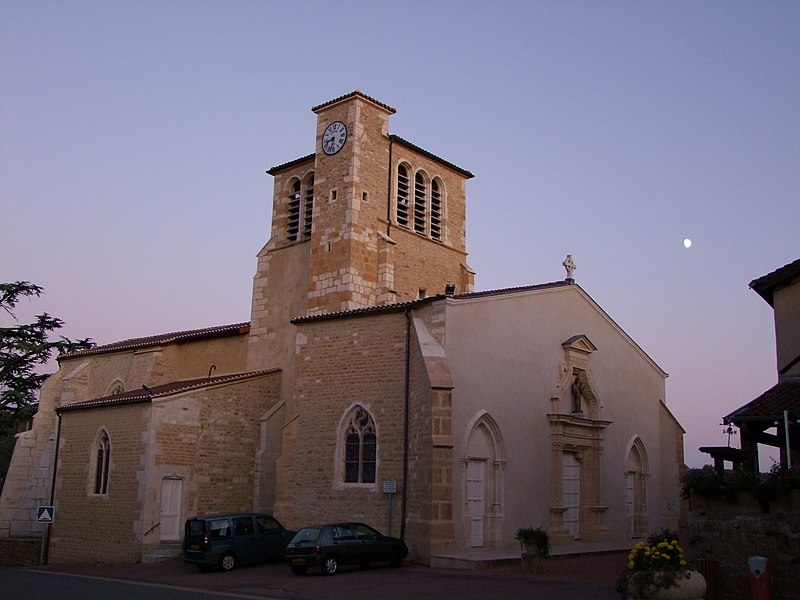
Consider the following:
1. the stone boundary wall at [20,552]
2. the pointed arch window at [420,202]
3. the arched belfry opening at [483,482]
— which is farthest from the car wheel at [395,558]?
the pointed arch window at [420,202]

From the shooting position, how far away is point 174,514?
2238 centimetres

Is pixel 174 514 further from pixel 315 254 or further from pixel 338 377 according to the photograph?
pixel 315 254

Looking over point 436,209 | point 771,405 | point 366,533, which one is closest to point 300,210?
point 436,209

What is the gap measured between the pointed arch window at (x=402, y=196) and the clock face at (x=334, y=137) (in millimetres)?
2325

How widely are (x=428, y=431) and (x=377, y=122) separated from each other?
12.6m

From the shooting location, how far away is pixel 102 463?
940 inches

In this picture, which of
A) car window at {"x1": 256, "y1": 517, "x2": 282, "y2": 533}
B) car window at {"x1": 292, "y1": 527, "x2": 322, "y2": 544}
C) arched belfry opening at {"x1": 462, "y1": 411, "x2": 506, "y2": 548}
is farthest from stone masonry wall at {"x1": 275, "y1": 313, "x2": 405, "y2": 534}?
car window at {"x1": 292, "y1": 527, "x2": 322, "y2": 544}

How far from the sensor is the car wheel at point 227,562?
19219 mm

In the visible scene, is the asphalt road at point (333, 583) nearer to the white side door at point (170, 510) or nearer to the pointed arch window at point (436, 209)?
the white side door at point (170, 510)

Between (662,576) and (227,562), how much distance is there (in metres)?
11.1

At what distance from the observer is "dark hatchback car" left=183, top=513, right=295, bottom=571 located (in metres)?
19.1

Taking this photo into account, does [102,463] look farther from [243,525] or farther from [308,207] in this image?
[308,207]

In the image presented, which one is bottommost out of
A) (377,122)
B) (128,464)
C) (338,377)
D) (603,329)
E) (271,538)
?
(271,538)

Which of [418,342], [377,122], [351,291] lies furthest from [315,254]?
[418,342]
